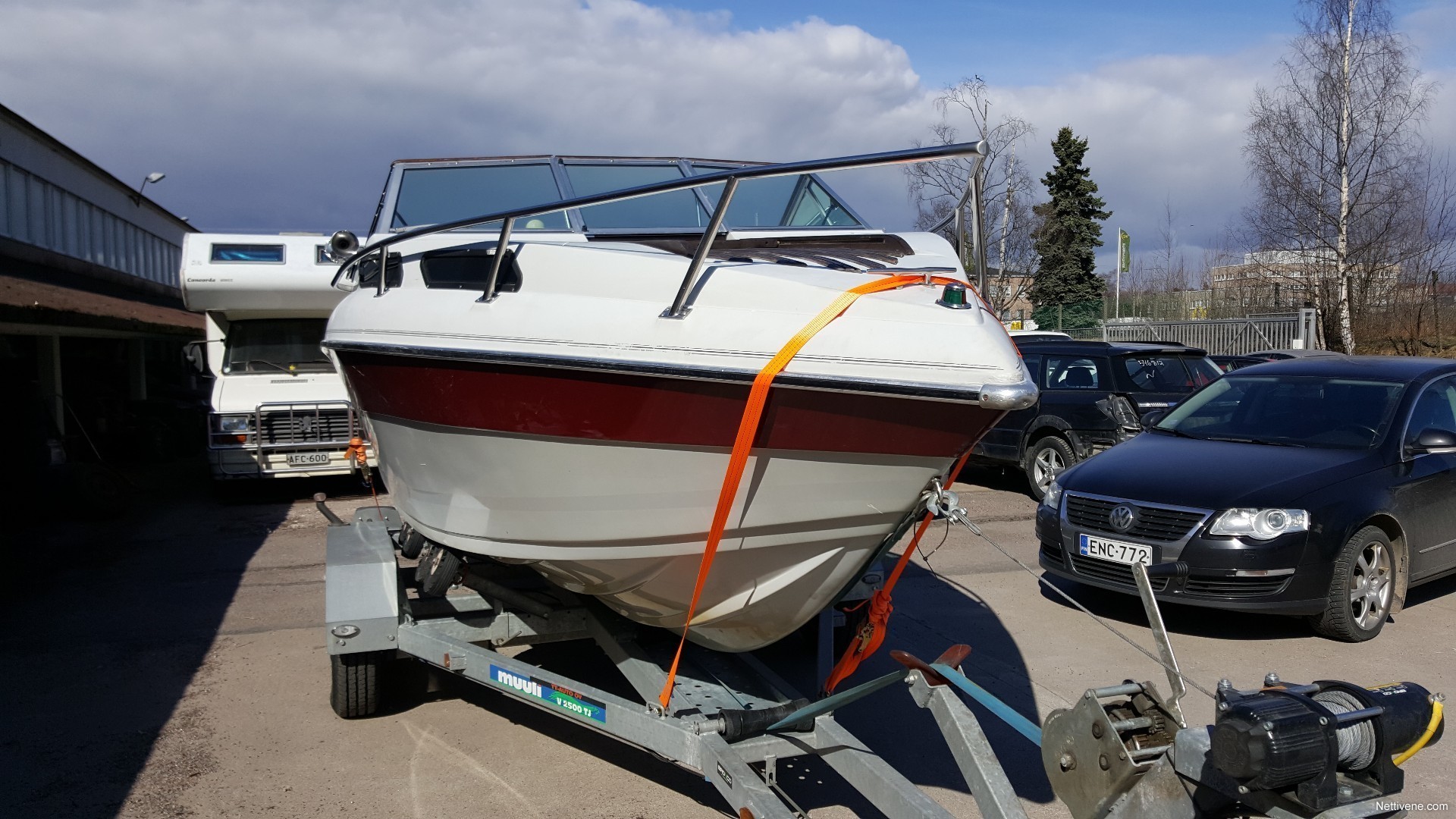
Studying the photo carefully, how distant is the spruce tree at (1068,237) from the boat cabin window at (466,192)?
30804 mm

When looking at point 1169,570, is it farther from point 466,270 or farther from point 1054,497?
point 466,270

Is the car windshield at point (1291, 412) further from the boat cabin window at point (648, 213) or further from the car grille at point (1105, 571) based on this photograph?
the boat cabin window at point (648, 213)

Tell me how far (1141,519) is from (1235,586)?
59cm

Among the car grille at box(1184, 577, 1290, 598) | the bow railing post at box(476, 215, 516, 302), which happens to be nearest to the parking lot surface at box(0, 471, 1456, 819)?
the car grille at box(1184, 577, 1290, 598)

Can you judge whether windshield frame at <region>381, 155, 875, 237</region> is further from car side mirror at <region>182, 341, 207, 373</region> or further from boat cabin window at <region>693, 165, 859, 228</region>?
car side mirror at <region>182, 341, 207, 373</region>

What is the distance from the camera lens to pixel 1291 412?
6547mm

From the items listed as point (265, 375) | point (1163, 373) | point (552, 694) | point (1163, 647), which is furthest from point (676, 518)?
point (265, 375)

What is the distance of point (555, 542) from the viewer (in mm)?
3617

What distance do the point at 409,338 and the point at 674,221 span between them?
4.40 feet

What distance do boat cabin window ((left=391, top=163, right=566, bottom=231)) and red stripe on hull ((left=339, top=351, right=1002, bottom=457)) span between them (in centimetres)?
159

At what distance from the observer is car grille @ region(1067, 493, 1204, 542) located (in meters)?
5.62

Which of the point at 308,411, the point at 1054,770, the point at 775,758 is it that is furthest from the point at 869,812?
the point at 308,411

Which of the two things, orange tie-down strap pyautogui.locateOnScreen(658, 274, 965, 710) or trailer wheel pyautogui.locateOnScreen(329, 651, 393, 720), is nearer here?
orange tie-down strap pyautogui.locateOnScreen(658, 274, 965, 710)

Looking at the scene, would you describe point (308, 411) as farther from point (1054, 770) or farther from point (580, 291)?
point (1054, 770)
